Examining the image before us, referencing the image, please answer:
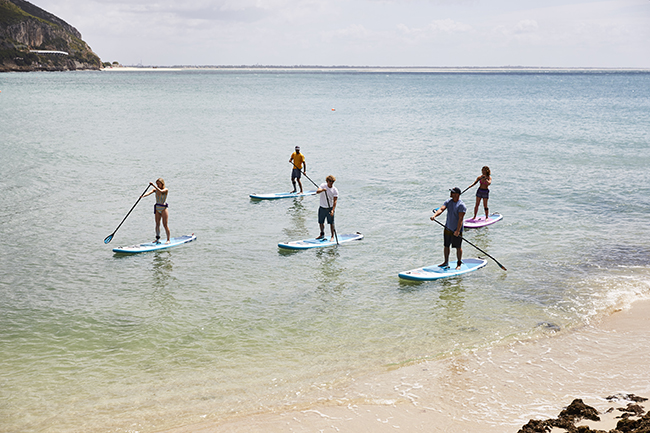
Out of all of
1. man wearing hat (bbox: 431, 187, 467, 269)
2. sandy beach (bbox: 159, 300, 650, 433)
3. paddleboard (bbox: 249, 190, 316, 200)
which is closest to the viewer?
sandy beach (bbox: 159, 300, 650, 433)

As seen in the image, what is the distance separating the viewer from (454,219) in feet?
44.3

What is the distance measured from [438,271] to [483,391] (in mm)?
5560

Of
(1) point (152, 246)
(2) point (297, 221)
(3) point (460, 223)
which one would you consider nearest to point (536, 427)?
(3) point (460, 223)

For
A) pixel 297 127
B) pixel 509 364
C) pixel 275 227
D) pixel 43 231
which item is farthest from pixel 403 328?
pixel 297 127

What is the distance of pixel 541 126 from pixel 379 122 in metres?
16.4

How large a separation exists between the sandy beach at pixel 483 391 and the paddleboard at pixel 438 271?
3.53 metres

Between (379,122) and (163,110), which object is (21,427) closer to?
(379,122)

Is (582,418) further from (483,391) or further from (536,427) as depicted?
(483,391)

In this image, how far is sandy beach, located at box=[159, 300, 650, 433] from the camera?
7.82m

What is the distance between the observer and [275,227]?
19078mm

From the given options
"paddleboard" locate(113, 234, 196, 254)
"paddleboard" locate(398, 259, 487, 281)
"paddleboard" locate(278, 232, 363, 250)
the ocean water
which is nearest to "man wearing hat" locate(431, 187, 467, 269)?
"paddleboard" locate(398, 259, 487, 281)

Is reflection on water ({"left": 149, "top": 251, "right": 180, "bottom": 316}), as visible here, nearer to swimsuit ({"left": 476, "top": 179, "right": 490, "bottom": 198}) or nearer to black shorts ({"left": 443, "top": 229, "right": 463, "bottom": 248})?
black shorts ({"left": 443, "top": 229, "right": 463, "bottom": 248})

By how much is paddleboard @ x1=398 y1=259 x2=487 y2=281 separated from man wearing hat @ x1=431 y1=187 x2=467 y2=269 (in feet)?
0.55

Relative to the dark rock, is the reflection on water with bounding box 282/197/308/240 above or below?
above
